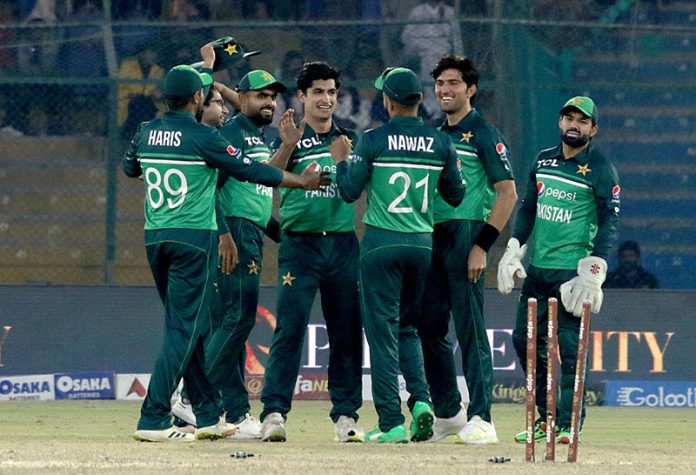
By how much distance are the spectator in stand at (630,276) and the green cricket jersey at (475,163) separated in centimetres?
546

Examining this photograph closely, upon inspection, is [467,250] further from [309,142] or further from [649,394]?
[649,394]

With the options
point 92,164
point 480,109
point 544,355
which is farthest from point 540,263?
point 92,164

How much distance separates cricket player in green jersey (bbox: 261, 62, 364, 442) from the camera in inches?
397

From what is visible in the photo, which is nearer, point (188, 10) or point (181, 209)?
point (181, 209)

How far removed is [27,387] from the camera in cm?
1501

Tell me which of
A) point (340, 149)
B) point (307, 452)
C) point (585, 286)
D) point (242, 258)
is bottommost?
point (307, 452)

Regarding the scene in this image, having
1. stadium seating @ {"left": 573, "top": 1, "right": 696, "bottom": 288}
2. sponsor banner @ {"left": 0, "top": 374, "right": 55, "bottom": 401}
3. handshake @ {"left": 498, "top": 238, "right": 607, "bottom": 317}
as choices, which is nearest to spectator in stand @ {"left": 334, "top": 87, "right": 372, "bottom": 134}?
stadium seating @ {"left": 573, "top": 1, "right": 696, "bottom": 288}

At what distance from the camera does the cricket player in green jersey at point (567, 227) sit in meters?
10.2

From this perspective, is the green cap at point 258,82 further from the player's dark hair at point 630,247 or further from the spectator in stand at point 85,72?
the player's dark hair at point 630,247

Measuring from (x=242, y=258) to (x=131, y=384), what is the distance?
16.5 feet

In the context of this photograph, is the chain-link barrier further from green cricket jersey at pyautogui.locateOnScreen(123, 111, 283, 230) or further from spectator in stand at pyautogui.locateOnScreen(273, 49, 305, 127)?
green cricket jersey at pyautogui.locateOnScreen(123, 111, 283, 230)

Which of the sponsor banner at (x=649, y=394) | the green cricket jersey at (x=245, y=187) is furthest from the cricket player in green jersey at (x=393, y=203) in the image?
the sponsor banner at (x=649, y=394)

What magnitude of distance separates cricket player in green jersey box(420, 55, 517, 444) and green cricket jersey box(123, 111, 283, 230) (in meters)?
1.23

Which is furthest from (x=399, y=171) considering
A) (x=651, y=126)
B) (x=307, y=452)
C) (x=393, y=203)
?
(x=651, y=126)
